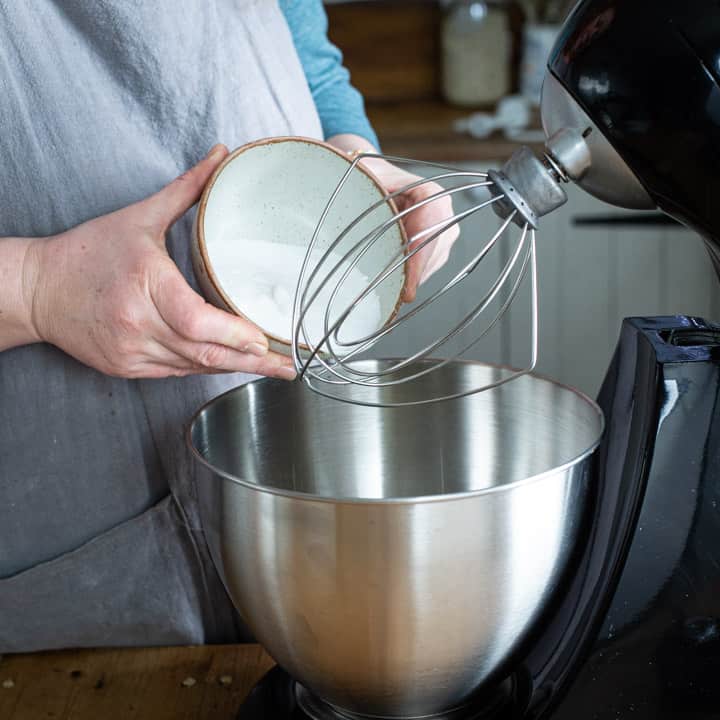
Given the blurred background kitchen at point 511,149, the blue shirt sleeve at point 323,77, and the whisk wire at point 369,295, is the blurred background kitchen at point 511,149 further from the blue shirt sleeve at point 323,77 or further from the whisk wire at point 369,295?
the whisk wire at point 369,295

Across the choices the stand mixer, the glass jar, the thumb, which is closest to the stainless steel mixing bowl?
the stand mixer

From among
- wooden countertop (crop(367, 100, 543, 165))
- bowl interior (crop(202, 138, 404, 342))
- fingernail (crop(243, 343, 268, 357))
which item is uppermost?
bowl interior (crop(202, 138, 404, 342))

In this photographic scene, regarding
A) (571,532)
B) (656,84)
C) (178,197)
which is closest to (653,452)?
(571,532)

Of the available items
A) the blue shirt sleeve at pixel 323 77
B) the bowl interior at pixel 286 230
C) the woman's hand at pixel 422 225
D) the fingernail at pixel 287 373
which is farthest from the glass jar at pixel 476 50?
the fingernail at pixel 287 373

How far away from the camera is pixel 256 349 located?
1.77ft

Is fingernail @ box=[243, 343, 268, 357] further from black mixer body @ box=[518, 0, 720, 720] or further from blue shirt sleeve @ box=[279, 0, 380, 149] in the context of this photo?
blue shirt sleeve @ box=[279, 0, 380, 149]

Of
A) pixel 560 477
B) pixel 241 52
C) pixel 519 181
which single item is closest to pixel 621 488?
pixel 560 477

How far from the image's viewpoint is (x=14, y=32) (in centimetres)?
62

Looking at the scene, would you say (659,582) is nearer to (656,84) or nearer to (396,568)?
(396,568)

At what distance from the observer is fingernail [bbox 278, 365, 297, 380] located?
0.56 meters

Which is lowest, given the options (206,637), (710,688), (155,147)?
(206,637)

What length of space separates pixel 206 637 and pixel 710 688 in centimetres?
39

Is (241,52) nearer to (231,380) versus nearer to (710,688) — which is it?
(231,380)

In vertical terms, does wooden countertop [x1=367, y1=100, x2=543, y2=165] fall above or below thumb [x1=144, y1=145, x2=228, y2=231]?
below
